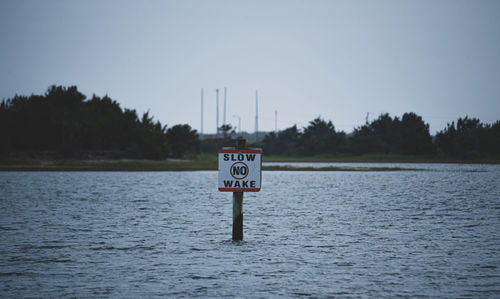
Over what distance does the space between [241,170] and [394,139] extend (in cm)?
15711

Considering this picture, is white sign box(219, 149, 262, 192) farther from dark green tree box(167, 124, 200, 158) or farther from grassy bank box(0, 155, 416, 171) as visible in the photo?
dark green tree box(167, 124, 200, 158)

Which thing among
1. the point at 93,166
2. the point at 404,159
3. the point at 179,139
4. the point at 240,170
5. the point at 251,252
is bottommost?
the point at 251,252

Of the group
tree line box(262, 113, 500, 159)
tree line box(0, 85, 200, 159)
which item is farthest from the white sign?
tree line box(262, 113, 500, 159)

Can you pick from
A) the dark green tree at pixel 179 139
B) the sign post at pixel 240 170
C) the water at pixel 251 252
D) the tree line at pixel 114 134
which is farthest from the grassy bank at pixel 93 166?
the sign post at pixel 240 170

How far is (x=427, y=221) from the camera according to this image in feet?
75.4

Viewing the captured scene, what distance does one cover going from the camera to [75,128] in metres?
92.2

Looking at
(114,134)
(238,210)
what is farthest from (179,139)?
(238,210)

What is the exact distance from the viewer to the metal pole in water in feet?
51.0

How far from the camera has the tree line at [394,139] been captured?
139375 millimetres

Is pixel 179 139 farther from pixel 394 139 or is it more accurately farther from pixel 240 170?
pixel 240 170

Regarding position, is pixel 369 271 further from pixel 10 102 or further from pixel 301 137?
pixel 301 137

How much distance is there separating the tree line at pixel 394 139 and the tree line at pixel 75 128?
6772 cm

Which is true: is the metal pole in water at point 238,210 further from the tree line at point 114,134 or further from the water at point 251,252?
the tree line at point 114,134

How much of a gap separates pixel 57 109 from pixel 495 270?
316 ft
